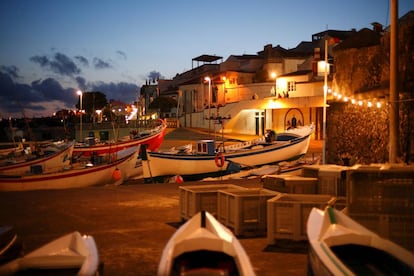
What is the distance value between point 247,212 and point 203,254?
147 inches

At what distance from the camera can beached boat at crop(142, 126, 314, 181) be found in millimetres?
24766

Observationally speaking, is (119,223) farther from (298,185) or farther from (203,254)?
(203,254)

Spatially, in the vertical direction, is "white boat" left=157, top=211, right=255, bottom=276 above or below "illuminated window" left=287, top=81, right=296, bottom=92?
below

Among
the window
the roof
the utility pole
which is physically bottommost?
the utility pole

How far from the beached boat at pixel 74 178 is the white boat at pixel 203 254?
1470 centimetres

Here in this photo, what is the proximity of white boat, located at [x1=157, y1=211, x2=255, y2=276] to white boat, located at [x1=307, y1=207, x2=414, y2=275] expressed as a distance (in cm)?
92

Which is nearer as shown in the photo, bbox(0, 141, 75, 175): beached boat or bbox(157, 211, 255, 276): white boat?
bbox(157, 211, 255, 276): white boat

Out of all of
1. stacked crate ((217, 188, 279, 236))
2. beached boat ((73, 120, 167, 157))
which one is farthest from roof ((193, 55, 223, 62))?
stacked crate ((217, 188, 279, 236))

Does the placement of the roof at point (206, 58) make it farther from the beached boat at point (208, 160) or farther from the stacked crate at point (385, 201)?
the stacked crate at point (385, 201)

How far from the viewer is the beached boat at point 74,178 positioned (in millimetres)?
18609

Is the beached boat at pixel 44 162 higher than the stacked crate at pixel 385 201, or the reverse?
the stacked crate at pixel 385 201

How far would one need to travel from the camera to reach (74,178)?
20219 mm

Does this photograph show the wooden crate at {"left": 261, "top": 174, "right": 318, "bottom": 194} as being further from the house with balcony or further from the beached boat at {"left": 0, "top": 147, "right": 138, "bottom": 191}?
the house with balcony

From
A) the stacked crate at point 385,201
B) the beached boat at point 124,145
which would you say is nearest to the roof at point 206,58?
the beached boat at point 124,145
